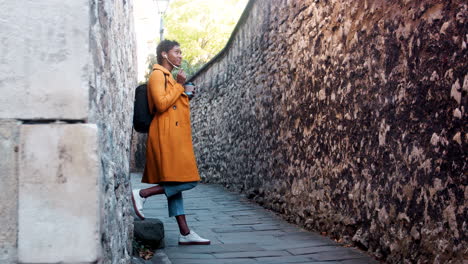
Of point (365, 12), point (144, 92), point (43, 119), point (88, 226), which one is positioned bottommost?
point (88, 226)

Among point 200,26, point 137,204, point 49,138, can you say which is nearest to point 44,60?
point 49,138

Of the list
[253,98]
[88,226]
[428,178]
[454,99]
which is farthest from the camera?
[253,98]

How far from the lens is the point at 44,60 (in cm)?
171

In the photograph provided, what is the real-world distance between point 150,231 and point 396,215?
5.93ft

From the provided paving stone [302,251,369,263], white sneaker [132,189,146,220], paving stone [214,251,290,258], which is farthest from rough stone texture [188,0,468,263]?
white sneaker [132,189,146,220]

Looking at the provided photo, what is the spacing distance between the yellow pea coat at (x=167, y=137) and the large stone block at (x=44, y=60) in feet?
7.14

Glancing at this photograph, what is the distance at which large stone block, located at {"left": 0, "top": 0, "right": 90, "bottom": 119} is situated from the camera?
1687 mm

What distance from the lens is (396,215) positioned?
331cm

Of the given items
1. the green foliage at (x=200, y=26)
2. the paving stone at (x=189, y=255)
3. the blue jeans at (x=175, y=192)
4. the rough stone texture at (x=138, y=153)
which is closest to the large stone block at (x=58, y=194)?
the paving stone at (x=189, y=255)

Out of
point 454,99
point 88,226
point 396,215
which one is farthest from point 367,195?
point 88,226

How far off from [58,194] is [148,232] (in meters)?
2.36

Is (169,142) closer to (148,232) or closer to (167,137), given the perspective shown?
(167,137)

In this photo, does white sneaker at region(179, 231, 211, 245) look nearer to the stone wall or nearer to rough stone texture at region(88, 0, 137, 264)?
rough stone texture at region(88, 0, 137, 264)

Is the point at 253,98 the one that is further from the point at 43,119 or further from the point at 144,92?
the point at 43,119
